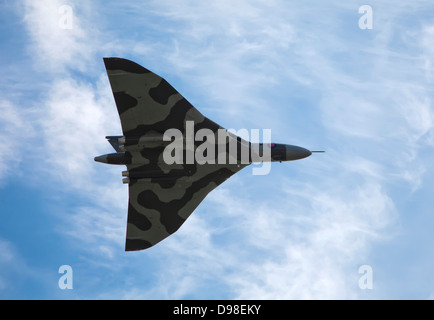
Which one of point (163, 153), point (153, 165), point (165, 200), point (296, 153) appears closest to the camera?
point (163, 153)

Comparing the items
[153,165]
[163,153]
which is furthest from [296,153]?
[153,165]

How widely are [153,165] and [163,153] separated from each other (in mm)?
1030

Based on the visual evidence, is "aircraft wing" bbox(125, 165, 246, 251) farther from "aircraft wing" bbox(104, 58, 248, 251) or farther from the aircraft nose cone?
the aircraft nose cone

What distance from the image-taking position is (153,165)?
37.5 m

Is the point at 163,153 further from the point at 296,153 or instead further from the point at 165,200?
the point at 296,153

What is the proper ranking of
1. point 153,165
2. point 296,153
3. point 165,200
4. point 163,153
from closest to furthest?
point 163,153 < point 153,165 < point 296,153 < point 165,200

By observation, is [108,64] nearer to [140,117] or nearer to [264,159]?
[140,117]

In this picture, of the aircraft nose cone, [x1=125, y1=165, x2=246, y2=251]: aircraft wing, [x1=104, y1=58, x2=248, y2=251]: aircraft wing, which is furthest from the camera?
[x1=125, y1=165, x2=246, y2=251]: aircraft wing

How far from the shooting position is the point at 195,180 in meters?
38.7

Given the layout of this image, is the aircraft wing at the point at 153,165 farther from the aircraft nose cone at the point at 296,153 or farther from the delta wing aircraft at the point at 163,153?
the aircraft nose cone at the point at 296,153

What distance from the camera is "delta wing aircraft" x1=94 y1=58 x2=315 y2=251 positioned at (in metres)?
35.7

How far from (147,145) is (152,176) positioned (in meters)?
2.21

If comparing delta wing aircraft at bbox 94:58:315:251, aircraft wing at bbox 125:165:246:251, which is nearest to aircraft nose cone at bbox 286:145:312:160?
delta wing aircraft at bbox 94:58:315:251

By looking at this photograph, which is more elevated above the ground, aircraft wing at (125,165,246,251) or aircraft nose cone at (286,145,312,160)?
aircraft nose cone at (286,145,312,160)
